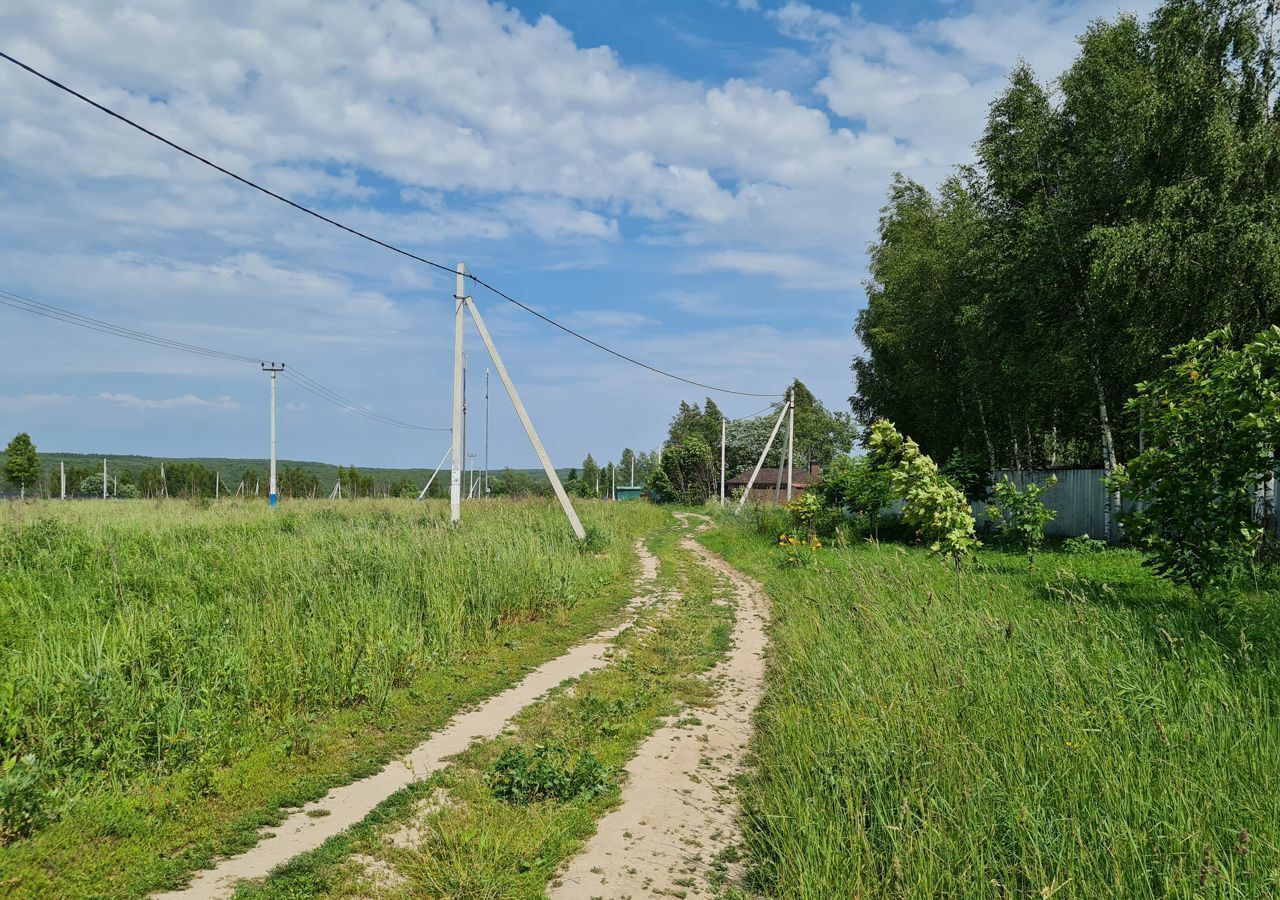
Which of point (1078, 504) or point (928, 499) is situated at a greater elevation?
point (928, 499)

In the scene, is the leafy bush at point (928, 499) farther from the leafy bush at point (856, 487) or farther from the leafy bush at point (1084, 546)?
the leafy bush at point (1084, 546)

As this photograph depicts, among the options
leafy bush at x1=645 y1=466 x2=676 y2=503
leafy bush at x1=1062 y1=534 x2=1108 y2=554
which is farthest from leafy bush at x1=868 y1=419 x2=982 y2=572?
leafy bush at x1=645 y1=466 x2=676 y2=503

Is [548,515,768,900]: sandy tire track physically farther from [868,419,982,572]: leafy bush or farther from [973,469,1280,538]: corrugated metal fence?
[973,469,1280,538]: corrugated metal fence

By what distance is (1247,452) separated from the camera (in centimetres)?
639

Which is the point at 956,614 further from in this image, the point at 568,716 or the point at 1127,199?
the point at 1127,199

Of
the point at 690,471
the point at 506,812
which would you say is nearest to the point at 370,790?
the point at 506,812

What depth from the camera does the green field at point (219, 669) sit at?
394 cm

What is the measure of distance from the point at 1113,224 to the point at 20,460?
6449 centimetres

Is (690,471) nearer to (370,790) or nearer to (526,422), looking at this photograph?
(526,422)

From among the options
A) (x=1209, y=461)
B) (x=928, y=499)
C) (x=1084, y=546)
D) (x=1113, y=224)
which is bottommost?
(x=1084, y=546)

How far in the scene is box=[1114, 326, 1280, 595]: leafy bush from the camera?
6.31 meters

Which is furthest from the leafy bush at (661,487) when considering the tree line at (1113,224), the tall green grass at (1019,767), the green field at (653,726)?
the tall green grass at (1019,767)

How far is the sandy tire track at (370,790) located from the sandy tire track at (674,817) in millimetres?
1363

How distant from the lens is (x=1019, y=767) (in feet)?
11.1
